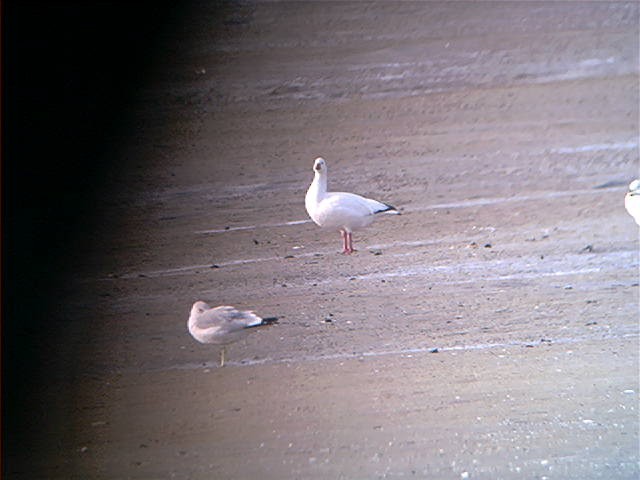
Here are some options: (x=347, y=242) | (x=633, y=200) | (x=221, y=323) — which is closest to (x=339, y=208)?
(x=347, y=242)

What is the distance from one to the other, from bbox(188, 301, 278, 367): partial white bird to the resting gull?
110 cm

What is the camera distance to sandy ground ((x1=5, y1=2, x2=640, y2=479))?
290 cm

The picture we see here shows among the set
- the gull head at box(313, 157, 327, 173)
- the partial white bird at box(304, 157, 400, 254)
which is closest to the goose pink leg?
the partial white bird at box(304, 157, 400, 254)

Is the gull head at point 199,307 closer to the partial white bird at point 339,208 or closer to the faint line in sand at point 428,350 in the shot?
the faint line in sand at point 428,350

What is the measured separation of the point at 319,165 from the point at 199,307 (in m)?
0.56

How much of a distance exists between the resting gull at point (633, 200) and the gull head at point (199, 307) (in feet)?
4.21

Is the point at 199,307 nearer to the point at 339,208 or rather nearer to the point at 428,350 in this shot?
the point at 339,208

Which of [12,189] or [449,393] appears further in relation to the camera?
[12,189]

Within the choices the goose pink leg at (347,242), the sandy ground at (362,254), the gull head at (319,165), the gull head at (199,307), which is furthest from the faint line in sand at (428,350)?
the gull head at (319,165)

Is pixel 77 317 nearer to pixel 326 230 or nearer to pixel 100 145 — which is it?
pixel 100 145

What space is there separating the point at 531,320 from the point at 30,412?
1.53 m

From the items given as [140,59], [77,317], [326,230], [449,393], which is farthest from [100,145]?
[449,393]

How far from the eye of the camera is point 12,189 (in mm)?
3088

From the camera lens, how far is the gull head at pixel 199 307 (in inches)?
117
